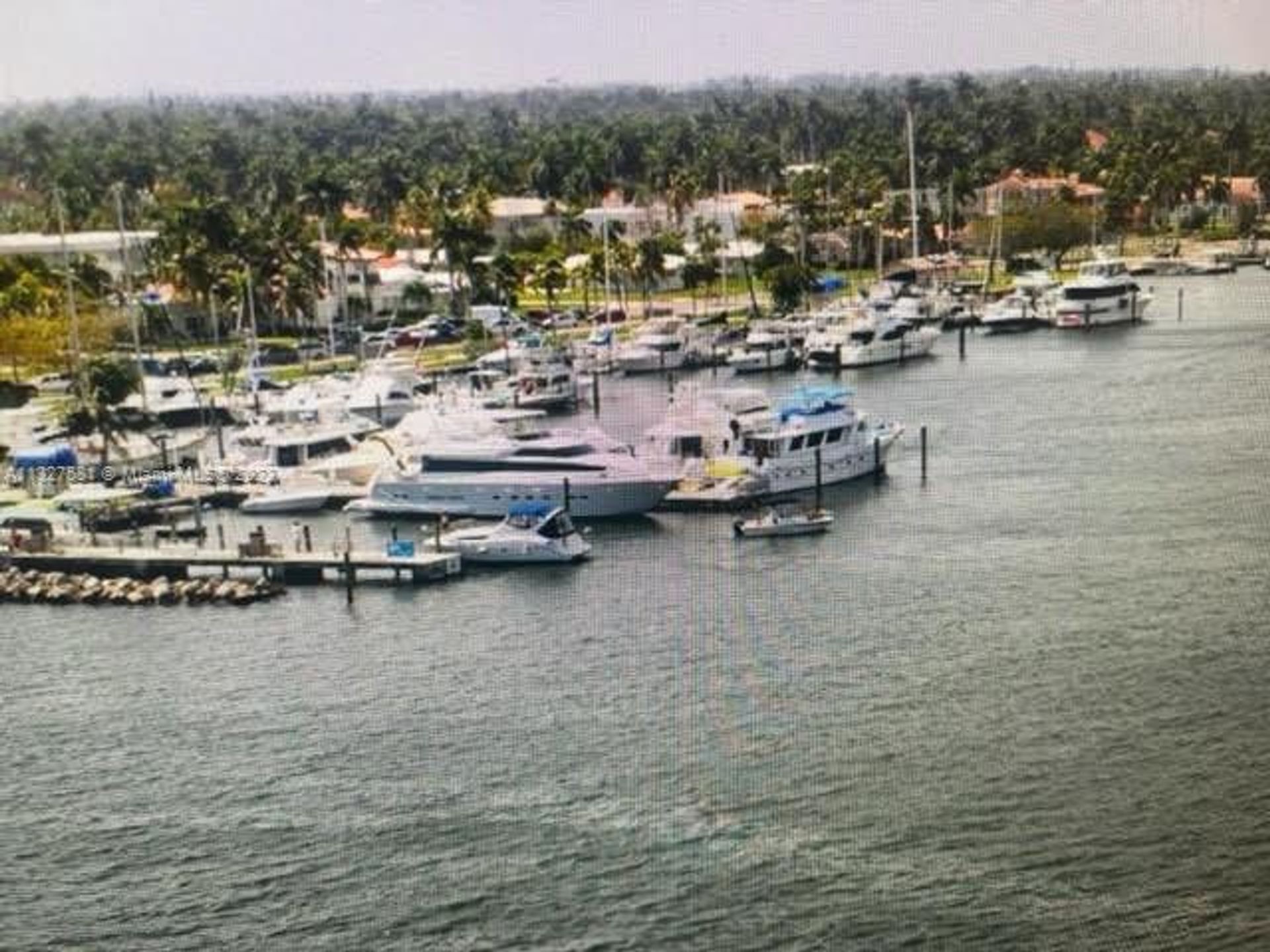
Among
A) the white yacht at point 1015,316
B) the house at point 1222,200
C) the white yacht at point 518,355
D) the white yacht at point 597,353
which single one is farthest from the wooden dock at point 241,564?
the house at point 1222,200

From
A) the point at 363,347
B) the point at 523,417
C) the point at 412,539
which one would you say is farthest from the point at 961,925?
the point at 363,347

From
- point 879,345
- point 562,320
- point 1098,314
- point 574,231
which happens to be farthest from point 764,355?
point 574,231

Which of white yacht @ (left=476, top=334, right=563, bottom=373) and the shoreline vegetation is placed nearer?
white yacht @ (left=476, top=334, right=563, bottom=373)

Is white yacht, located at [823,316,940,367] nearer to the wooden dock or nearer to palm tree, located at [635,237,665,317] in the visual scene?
palm tree, located at [635,237,665,317]

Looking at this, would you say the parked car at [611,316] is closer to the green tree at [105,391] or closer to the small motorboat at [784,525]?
the green tree at [105,391]

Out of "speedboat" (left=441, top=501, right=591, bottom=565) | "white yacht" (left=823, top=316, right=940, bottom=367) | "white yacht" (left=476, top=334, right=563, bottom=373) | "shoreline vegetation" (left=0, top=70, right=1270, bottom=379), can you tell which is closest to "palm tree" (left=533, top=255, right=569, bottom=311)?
"shoreline vegetation" (left=0, top=70, right=1270, bottom=379)

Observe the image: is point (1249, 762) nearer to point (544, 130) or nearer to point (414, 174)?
point (414, 174)
